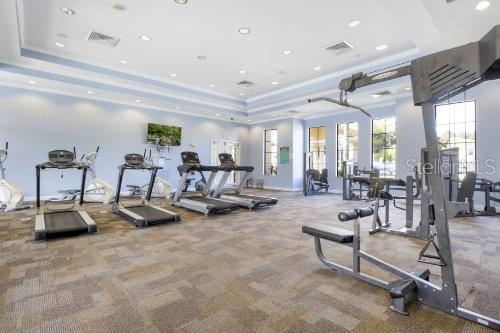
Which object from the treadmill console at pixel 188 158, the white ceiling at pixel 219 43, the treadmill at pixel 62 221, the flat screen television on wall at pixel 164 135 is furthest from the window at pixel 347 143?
the treadmill at pixel 62 221

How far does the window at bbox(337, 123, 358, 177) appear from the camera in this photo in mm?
10070

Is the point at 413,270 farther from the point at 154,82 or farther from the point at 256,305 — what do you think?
the point at 154,82

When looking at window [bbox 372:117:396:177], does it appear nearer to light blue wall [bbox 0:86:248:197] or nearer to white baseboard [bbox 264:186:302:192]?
white baseboard [bbox 264:186:302:192]

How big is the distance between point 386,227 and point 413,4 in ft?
11.5

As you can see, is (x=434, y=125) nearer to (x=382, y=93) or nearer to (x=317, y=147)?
(x=382, y=93)

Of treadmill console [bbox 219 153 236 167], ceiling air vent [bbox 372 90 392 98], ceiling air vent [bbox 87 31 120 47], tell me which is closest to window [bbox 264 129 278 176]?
ceiling air vent [bbox 372 90 392 98]

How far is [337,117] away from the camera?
412 inches

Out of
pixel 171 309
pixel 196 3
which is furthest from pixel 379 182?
pixel 196 3

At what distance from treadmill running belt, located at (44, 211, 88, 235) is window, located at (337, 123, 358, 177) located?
882 cm

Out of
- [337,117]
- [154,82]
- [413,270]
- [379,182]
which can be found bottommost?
[413,270]

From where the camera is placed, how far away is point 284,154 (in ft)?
37.9

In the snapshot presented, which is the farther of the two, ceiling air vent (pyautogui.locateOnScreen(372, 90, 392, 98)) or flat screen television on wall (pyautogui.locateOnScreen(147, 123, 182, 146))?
flat screen television on wall (pyautogui.locateOnScreen(147, 123, 182, 146))

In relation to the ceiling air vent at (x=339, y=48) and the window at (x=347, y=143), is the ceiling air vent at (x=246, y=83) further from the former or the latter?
the window at (x=347, y=143)

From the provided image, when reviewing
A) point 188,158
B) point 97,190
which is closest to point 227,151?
point 188,158
